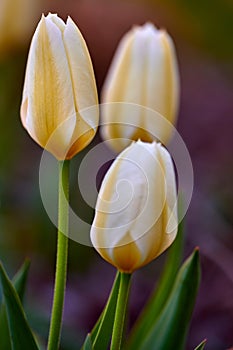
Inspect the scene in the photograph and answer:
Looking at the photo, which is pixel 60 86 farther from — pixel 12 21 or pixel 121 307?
pixel 12 21

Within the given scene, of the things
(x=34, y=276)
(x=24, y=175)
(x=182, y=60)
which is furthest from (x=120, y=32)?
(x=34, y=276)

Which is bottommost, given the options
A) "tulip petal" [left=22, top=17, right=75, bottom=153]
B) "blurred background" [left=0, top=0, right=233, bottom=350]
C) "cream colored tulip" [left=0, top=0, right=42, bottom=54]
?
"blurred background" [left=0, top=0, right=233, bottom=350]

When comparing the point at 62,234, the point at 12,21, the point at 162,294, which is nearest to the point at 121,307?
the point at 62,234

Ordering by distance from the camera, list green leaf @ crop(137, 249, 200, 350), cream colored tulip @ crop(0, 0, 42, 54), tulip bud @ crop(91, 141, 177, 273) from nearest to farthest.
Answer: tulip bud @ crop(91, 141, 177, 273) < green leaf @ crop(137, 249, 200, 350) < cream colored tulip @ crop(0, 0, 42, 54)

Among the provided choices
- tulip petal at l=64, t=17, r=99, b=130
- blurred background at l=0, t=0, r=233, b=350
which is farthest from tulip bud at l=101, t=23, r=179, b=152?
blurred background at l=0, t=0, r=233, b=350

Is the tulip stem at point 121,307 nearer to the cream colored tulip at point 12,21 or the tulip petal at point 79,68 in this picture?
the tulip petal at point 79,68

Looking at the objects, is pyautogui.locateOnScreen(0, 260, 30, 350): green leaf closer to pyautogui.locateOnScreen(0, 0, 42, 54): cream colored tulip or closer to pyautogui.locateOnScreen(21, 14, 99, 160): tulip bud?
pyautogui.locateOnScreen(21, 14, 99, 160): tulip bud
